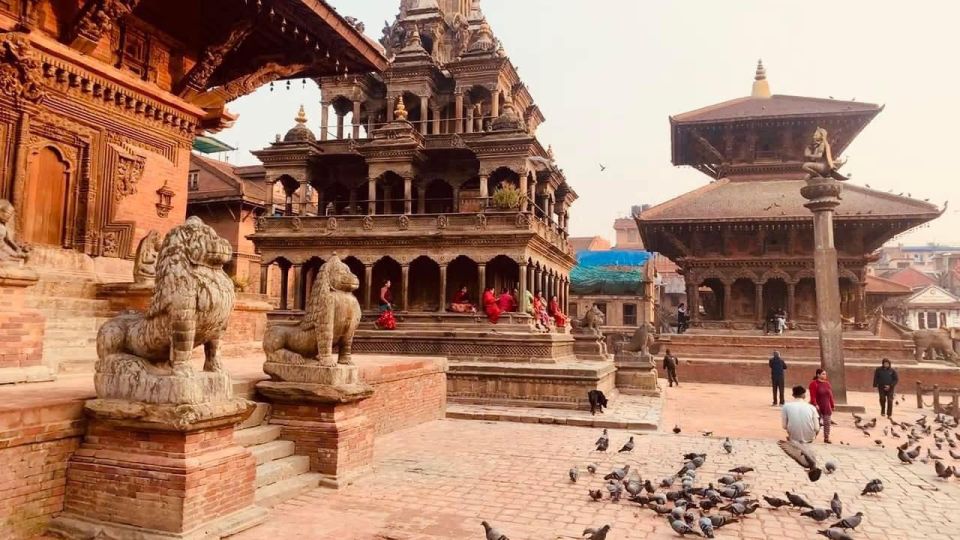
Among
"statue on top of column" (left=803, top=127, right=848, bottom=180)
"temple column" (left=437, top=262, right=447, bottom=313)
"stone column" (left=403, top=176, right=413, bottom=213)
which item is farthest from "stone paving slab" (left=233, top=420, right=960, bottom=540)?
"stone column" (left=403, top=176, right=413, bottom=213)

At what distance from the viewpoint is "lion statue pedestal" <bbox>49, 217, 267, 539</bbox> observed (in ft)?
15.9

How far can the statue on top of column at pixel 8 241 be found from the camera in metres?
7.78

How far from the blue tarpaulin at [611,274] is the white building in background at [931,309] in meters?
35.4

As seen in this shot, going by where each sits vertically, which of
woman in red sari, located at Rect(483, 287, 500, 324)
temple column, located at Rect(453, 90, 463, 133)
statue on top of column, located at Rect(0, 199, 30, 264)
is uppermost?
temple column, located at Rect(453, 90, 463, 133)

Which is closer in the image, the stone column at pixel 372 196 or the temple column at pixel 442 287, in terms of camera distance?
the temple column at pixel 442 287

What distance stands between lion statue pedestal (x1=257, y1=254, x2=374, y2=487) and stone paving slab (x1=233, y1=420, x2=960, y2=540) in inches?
17.7

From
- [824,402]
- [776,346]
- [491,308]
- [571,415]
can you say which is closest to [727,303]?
[776,346]

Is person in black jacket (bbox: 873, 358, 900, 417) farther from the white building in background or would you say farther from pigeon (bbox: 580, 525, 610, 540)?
the white building in background

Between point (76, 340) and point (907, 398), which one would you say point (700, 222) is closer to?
point (907, 398)

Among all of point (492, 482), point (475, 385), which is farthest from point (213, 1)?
point (475, 385)

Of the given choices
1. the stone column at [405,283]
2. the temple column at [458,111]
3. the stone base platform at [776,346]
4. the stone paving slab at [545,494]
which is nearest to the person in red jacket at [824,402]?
the stone paving slab at [545,494]

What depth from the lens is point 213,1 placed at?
1161cm

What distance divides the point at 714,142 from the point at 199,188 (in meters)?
27.5

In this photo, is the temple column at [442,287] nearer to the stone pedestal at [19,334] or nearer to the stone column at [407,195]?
the stone column at [407,195]
